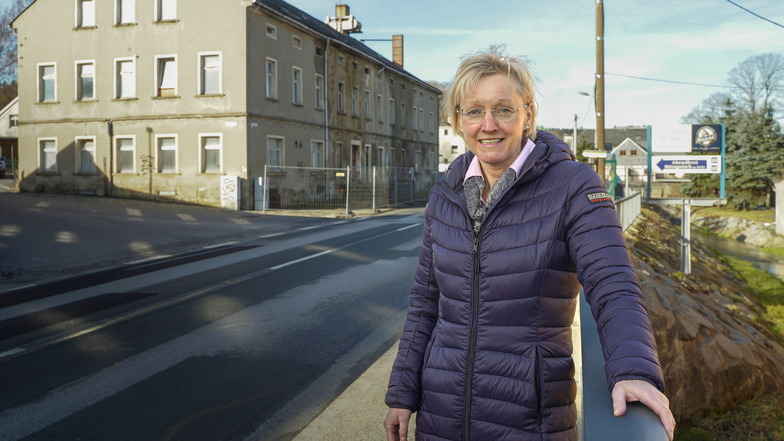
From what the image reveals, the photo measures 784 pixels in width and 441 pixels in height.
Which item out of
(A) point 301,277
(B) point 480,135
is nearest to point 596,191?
(B) point 480,135

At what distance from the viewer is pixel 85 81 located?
2928 cm

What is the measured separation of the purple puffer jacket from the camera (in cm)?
200

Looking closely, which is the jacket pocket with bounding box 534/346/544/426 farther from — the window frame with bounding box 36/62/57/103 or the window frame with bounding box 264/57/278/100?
the window frame with bounding box 36/62/57/103

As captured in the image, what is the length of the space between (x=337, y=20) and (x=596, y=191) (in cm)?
4651

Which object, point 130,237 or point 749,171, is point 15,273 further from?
point 749,171

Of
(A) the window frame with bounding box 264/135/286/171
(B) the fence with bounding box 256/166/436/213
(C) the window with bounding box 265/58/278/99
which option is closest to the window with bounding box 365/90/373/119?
(B) the fence with bounding box 256/166/436/213

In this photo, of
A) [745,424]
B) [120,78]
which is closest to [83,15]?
[120,78]

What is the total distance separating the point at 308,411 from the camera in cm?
499

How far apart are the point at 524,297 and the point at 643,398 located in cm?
52

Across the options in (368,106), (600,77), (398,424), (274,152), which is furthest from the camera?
(368,106)

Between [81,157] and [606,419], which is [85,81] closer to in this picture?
[81,157]

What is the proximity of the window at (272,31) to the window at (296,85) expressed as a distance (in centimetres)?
200

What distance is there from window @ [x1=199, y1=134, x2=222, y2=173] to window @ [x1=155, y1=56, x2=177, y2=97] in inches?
101

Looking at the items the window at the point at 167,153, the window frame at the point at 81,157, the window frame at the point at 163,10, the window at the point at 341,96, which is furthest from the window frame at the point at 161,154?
the window at the point at 341,96
